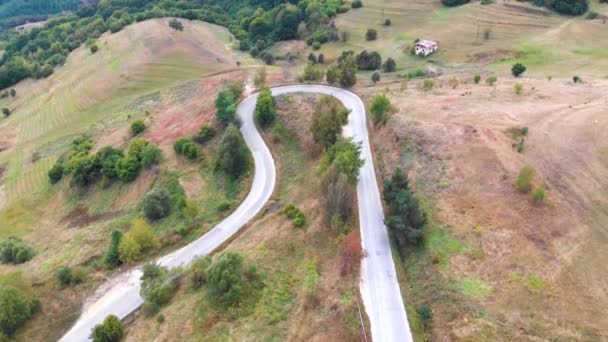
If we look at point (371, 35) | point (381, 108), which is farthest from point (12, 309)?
point (371, 35)

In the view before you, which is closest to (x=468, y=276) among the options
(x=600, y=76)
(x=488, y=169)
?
(x=488, y=169)

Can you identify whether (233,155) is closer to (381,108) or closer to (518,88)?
(381,108)

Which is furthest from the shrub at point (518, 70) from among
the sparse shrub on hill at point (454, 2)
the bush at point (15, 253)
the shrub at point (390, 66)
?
the bush at point (15, 253)

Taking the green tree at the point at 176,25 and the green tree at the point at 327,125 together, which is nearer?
the green tree at the point at 327,125

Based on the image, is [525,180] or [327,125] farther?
[327,125]

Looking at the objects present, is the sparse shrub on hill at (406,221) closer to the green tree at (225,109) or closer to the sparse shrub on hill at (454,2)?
the green tree at (225,109)
